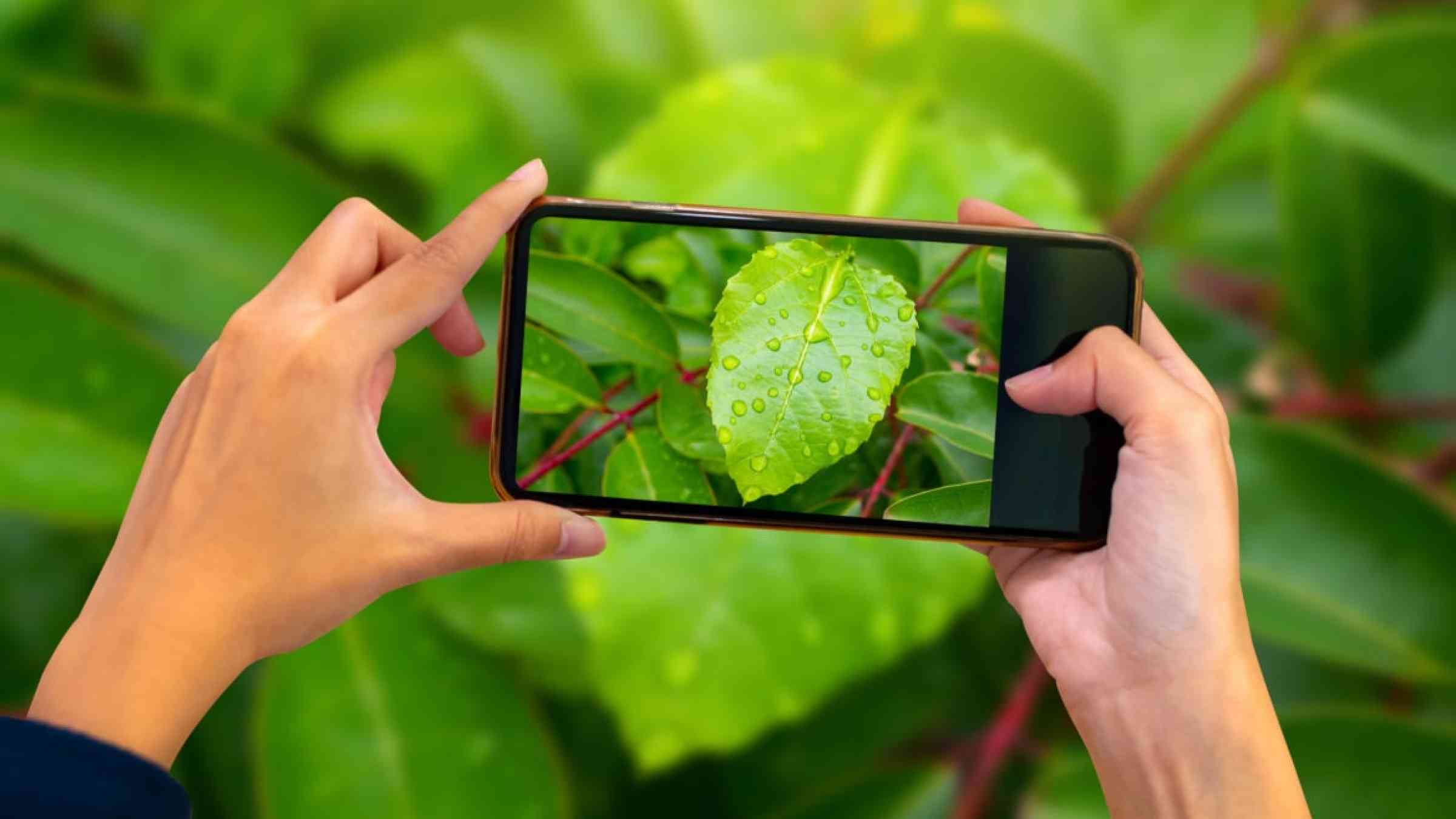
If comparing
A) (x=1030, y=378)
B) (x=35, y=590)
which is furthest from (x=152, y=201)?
(x=1030, y=378)

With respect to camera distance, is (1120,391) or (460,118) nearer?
(1120,391)

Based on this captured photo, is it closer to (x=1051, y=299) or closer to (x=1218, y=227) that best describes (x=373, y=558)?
(x=1051, y=299)

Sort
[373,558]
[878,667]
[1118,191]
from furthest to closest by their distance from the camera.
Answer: [1118,191] → [878,667] → [373,558]

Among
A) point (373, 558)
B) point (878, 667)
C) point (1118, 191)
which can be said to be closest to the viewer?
point (373, 558)

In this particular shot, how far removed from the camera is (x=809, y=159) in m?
0.50

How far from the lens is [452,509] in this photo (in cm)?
35

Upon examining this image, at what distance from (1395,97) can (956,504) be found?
358 millimetres

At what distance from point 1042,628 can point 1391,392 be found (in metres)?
0.38

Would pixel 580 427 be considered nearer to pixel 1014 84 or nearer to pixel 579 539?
pixel 579 539

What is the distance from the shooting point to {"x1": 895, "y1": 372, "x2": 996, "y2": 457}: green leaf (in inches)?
15.5

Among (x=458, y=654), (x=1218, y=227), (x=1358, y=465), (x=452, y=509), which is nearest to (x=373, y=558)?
(x=452, y=509)

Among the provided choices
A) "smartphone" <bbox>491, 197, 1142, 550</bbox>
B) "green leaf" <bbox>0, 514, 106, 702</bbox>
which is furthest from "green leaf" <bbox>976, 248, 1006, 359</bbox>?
"green leaf" <bbox>0, 514, 106, 702</bbox>

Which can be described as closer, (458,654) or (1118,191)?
(458,654)

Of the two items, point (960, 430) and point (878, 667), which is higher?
point (960, 430)
